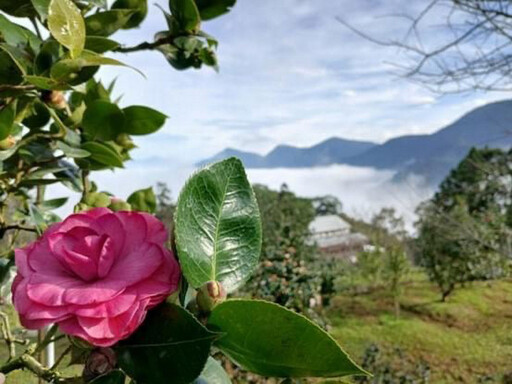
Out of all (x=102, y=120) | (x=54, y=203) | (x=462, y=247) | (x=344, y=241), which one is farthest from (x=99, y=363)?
(x=344, y=241)

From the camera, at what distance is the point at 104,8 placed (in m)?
0.48

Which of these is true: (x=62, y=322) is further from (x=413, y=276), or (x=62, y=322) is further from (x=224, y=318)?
(x=413, y=276)

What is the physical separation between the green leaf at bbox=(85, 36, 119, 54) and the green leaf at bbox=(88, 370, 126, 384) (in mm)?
254

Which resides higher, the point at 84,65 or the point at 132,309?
the point at 84,65

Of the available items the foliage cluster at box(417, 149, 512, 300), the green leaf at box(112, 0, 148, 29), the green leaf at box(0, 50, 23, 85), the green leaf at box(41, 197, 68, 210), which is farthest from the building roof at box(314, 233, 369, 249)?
the green leaf at box(0, 50, 23, 85)

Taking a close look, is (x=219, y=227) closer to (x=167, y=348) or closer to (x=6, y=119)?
(x=167, y=348)

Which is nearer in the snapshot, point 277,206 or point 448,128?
point 277,206

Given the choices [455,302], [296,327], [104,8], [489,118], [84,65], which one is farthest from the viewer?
[455,302]

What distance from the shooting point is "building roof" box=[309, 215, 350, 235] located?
Answer: 1294 cm

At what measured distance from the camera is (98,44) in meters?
0.39

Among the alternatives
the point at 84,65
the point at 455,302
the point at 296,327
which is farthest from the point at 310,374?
the point at 455,302

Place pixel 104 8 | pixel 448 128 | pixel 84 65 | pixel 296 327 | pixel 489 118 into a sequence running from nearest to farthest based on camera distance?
pixel 296 327
pixel 84 65
pixel 104 8
pixel 489 118
pixel 448 128

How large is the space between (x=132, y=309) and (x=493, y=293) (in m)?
5.96

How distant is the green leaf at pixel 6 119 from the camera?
42 cm
